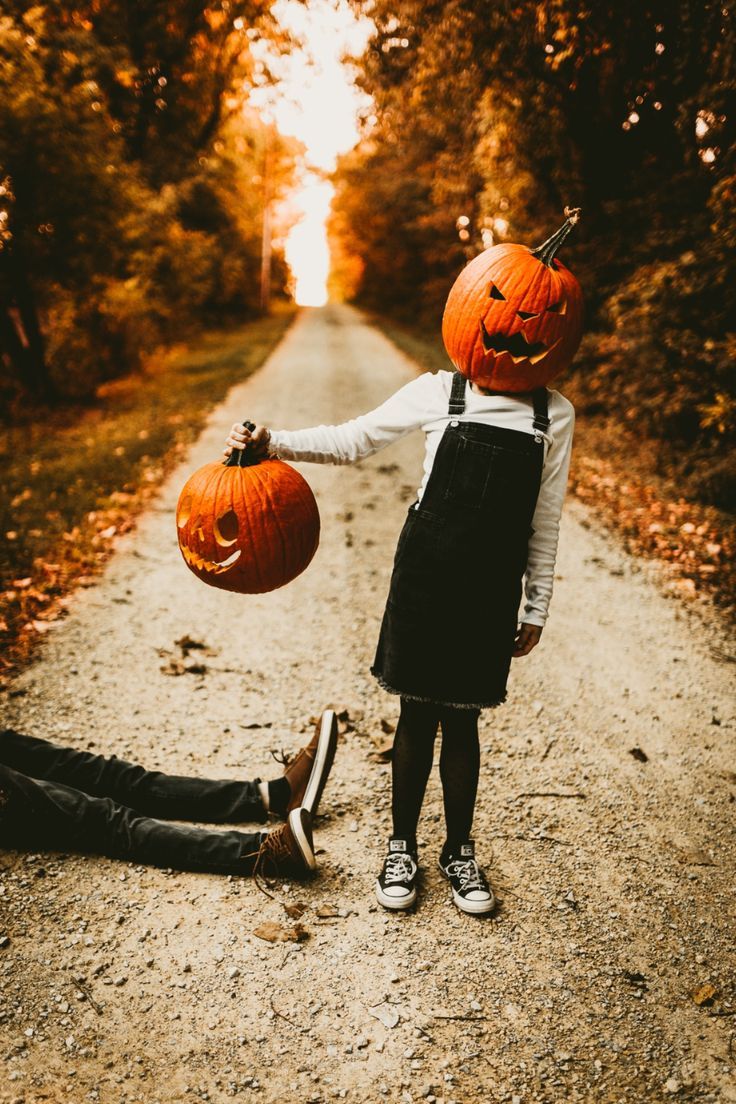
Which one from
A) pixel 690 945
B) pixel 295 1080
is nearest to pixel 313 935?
pixel 295 1080

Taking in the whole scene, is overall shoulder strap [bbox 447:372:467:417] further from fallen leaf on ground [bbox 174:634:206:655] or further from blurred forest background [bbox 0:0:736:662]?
blurred forest background [bbox 0:0:736:662]

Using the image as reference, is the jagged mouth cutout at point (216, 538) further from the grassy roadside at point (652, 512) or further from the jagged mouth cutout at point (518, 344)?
the grassy roadside at point (652, 512)

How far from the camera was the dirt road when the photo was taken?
7.29 ft

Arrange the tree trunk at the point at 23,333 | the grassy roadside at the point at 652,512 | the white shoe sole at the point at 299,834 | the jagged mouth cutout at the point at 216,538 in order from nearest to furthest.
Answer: the jagged mouth cutout at the point at 216,538, the white shoe sole at the point at 299,834, the grassy roadside at the point at 652,512, the tree trunk at the point at 23,333

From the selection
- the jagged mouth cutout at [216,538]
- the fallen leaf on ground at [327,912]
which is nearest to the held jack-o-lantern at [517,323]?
the jagged mouth cutout at [216,538]

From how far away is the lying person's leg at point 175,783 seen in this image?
3039 mm

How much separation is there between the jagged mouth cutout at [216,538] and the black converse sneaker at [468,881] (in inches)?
61.8

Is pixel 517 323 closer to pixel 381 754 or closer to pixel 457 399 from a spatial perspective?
pixel 457 399

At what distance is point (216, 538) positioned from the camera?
261 centimetres

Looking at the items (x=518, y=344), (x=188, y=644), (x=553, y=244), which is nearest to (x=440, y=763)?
(x=518, y=344)

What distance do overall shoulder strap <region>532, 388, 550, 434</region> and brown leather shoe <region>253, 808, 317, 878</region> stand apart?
1788 millimetres

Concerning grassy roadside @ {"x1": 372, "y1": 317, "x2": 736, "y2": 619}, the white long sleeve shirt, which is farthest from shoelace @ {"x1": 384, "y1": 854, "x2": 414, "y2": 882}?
grassy roadside @ {"x1": 372, "y1": 317, "x2": 736, "y2": 619}

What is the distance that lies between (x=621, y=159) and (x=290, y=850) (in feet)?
31.9

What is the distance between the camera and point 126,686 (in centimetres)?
422
